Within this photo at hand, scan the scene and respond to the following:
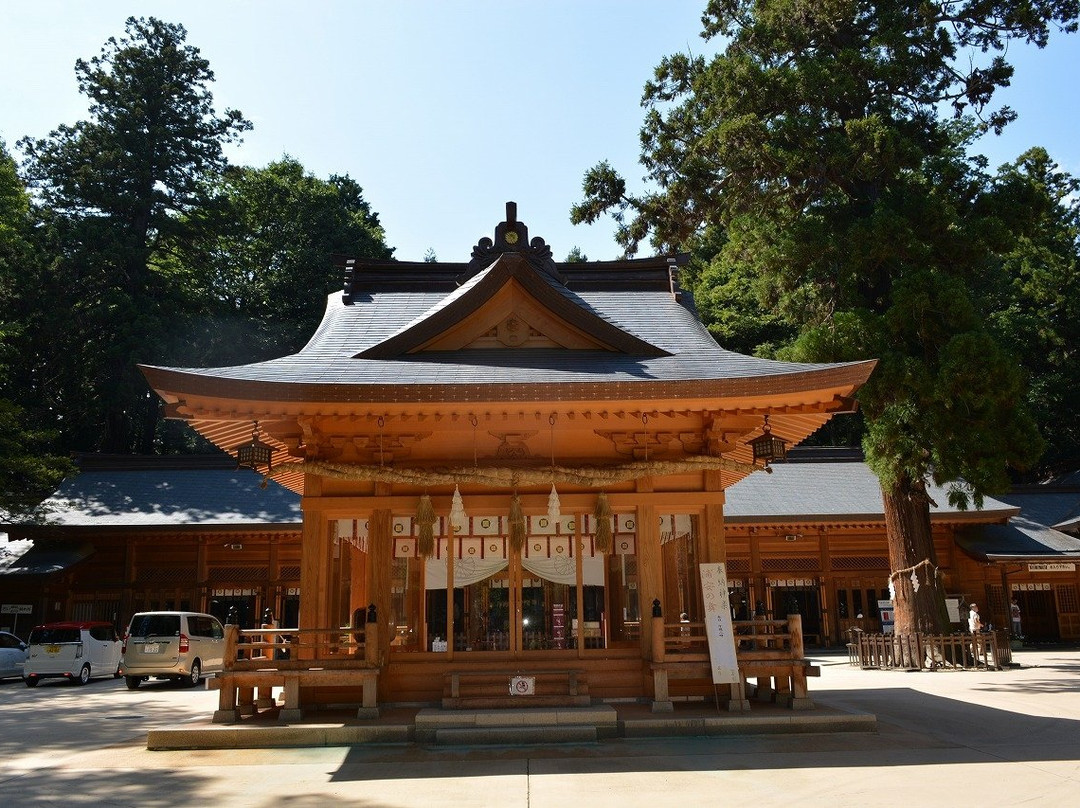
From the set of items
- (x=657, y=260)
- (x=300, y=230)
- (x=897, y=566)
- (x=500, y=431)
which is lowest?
(x=897, y=566)

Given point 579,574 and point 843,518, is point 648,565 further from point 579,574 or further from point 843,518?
point 843,518

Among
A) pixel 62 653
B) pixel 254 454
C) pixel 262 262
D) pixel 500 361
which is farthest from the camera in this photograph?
pixel 262 262

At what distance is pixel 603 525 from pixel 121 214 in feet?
121

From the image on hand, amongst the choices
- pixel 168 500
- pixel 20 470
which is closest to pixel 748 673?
pixel 20 470

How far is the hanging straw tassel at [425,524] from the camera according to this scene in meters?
11.5

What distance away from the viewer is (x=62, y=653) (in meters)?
20.1

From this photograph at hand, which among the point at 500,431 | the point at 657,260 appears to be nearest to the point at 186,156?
the point at 657,260

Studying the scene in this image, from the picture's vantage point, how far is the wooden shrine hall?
422 inches

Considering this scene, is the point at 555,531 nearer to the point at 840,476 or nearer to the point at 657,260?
the point at 657,260

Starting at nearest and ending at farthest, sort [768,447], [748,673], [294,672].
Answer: [294,672]
[748,673]
[768,447]

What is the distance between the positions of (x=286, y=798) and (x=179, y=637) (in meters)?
13.1

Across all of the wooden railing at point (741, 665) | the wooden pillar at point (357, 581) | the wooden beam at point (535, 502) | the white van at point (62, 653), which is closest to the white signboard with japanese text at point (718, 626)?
the wooden railing at point (741, 665)

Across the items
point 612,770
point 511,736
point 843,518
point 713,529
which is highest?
point 843,518

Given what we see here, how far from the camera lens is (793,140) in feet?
59.4
